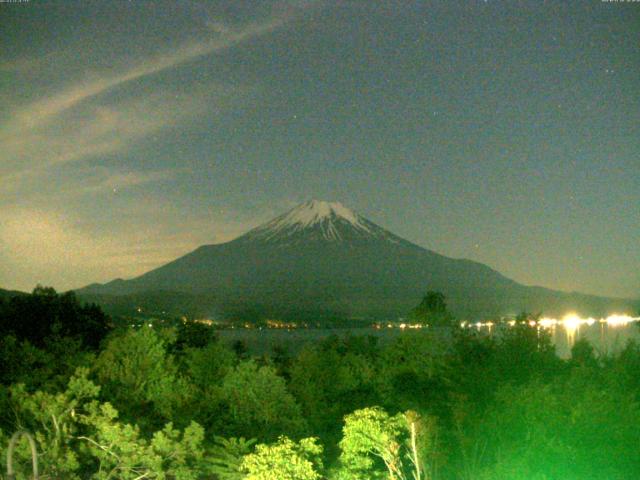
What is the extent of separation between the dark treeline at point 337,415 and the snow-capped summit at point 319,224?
432 ft

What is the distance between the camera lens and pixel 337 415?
54.7ft

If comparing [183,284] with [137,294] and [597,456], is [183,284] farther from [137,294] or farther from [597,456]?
[597,456]

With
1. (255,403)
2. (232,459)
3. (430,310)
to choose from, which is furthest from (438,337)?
(430,310)

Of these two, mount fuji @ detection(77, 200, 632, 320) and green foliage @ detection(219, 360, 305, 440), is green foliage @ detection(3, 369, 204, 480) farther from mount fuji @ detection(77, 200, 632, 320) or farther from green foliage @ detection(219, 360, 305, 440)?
mount fuji @ detection(77, 200, 632, 320)

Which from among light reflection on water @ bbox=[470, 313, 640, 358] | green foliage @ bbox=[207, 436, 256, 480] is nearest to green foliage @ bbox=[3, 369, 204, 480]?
green foliage @ bbox=[207, 436, 256, 480]

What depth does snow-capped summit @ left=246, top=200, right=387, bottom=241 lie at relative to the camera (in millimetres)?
151250

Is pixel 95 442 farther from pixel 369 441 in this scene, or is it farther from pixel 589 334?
pixel 589 334

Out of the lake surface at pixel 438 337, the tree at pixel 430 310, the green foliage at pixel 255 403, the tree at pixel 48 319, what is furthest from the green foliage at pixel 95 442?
the tree at pixel 430 310

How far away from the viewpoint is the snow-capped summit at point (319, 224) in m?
151

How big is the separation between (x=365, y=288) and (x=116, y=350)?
115740 mm

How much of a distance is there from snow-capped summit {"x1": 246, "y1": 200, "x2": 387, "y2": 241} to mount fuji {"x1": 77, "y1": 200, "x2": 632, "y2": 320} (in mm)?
208

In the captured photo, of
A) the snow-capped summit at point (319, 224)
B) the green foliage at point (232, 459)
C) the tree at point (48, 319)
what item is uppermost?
the snow-capped summit at point (319, 224)

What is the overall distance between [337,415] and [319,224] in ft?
451

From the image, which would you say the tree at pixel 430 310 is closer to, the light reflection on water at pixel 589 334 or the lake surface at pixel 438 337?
the lake surface at pixel 438 337
